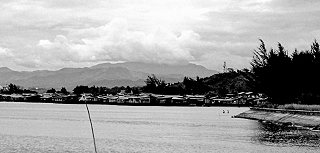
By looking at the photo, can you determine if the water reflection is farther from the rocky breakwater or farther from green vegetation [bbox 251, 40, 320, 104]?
green vegetation [bbox 251, 40, 320, 104]

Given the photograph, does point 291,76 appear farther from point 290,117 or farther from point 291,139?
point 291,139

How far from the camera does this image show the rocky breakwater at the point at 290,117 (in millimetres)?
78500

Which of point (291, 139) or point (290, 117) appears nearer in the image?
point (291, 139)

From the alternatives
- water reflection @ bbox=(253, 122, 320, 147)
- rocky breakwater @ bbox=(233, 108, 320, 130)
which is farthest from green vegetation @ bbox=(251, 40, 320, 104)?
water reflection @ bbox=(253, 122, 320, 147)

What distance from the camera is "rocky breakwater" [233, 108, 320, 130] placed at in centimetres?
7850

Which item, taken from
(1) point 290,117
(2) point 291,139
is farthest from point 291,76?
(2) point 291,139

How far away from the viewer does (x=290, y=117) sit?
93000 mm

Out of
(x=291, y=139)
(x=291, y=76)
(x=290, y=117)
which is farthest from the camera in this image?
(x=291, y=76)

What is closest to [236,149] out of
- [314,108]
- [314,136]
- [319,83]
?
[314,136]

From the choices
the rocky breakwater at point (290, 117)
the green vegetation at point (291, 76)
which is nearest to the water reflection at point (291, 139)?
the rocky breakwater at point (290, 117)

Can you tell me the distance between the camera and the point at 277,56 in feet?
429

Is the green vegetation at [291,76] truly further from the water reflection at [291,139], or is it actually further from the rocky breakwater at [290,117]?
the water reflection at [291,139]

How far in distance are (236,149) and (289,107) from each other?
5247cm

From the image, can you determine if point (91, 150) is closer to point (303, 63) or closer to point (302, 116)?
point (302, 116)
